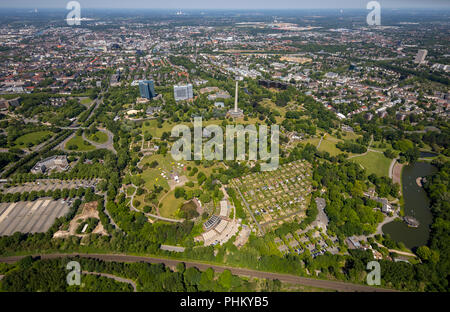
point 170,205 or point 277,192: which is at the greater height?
point 277,192

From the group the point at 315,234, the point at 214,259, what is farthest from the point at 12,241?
the point at 315,234

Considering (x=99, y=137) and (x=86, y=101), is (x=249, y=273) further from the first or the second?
(x=86, y=101)

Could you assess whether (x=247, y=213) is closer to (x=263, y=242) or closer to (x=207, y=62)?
(x=263, y=242)

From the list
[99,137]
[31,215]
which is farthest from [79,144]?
[31,215]

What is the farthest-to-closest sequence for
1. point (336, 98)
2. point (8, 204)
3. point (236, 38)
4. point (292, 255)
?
point (236, 38), point (336, 98), point (8, 204), point (292, 255)

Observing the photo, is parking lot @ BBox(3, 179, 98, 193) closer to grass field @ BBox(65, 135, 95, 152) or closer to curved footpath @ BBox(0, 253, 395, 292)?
grass field @ BBox(65, 135, 95, 152)
